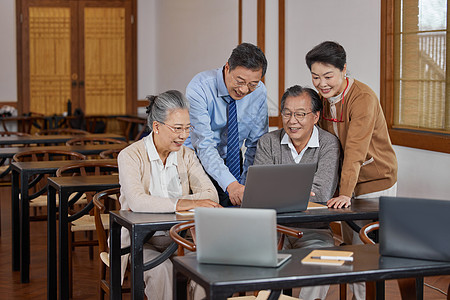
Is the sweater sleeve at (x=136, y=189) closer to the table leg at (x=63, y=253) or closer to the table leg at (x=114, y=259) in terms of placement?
the table leg at (x=114, y=259)

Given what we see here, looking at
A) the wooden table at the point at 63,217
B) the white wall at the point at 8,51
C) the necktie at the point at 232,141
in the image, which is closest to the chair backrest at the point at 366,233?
the necktie at the point at 232,141

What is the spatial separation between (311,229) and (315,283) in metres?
1.50

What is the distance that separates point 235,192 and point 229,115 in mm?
549

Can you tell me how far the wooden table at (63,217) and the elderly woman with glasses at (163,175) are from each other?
2.28 ft

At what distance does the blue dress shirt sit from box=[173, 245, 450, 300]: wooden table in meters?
1.31

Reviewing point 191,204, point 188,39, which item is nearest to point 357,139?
point 191,204

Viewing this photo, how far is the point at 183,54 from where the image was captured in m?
10.7

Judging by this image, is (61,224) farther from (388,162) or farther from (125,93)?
(125,93)

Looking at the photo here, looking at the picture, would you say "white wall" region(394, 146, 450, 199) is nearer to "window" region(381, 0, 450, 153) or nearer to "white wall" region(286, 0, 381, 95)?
"window" region(381, 0, 450, 153)

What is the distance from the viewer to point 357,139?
3.50 m

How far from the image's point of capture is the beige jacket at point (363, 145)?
3494 millimetres

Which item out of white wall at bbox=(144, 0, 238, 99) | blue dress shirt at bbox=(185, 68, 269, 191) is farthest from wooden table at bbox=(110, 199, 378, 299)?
white wall at bbox=(144, 0, 238, 99)

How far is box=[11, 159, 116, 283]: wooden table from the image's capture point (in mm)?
4805

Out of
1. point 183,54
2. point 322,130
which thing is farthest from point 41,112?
point 322,130
